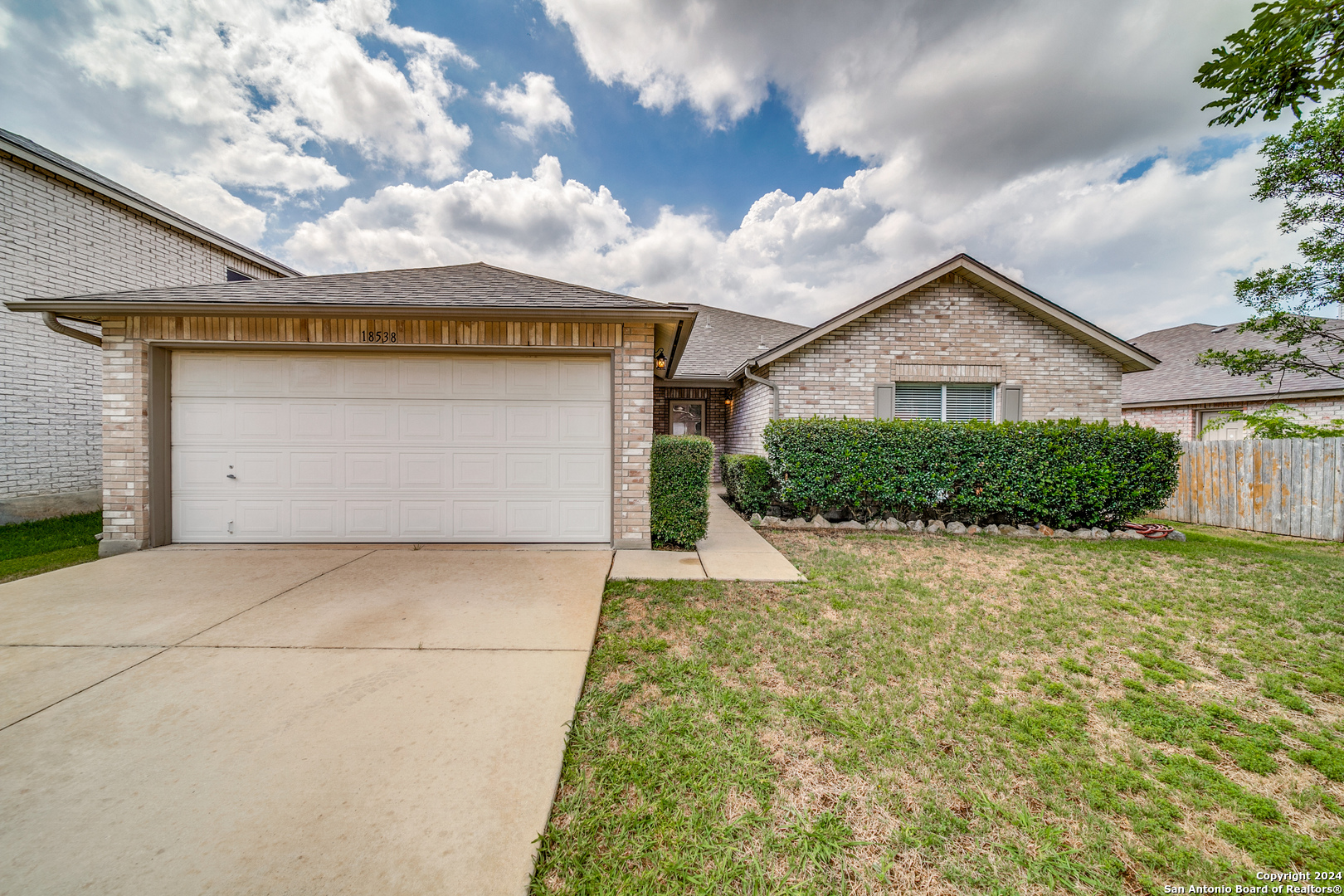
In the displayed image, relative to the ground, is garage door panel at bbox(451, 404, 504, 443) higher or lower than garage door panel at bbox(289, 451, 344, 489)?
higher

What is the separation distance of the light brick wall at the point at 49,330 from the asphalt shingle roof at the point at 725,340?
11.4m

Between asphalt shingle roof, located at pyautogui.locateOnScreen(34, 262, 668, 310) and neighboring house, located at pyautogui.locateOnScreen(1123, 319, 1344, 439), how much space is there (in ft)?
48.1

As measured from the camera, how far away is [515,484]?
5.72 meters

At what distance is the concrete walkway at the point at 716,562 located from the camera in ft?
15.3

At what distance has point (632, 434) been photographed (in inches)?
221

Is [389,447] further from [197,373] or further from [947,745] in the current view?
[947,745]

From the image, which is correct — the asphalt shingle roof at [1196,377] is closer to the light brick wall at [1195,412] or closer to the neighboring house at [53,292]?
the light brick wall at [1195,412]

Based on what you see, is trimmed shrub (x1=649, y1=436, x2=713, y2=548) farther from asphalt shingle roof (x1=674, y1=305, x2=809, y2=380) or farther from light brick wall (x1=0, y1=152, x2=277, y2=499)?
light brick wall (x1=0, y1=152, x2=277, y2=499)

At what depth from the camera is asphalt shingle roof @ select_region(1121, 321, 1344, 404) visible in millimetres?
10602

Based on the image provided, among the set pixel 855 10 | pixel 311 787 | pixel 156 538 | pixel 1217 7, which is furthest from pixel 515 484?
pixel 1217 7

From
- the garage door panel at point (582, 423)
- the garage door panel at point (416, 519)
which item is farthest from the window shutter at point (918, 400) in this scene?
the garage door panel at point (416, 519)

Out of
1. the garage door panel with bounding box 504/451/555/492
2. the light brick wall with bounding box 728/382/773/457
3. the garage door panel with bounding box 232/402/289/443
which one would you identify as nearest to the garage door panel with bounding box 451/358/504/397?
the garage door panel with bounding box 504/451/555/492

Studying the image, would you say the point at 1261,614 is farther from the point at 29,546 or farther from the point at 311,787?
the point at 29,546

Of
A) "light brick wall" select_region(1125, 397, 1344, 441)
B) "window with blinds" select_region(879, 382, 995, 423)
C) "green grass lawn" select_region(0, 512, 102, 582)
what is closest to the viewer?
"green grass lawn" select_region(0, 512, 102, 582)
